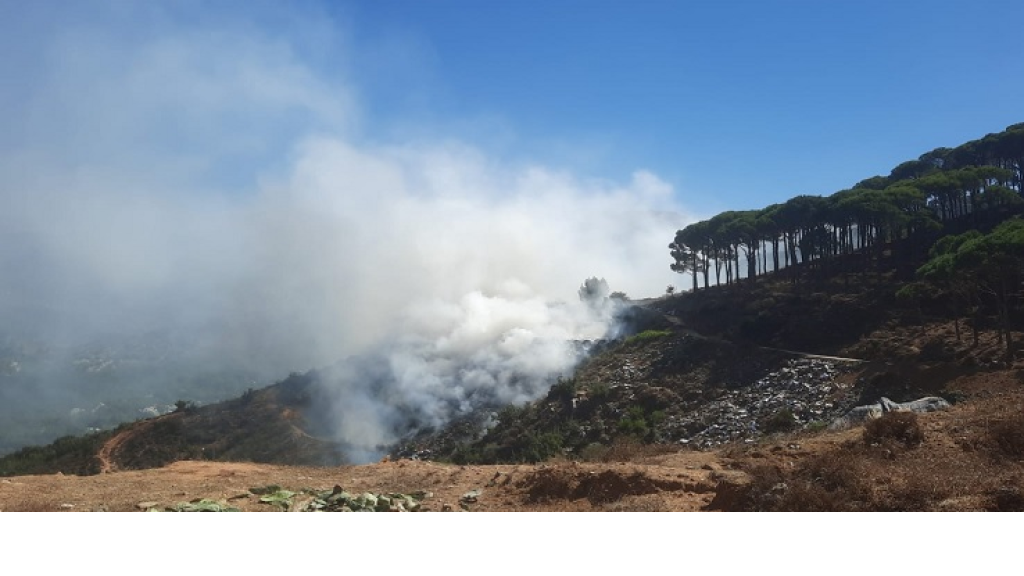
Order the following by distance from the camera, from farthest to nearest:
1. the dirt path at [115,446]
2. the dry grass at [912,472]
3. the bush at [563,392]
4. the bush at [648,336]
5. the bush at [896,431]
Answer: the bush at [648,336] < the bush at [563,392] < the dirt path at [115,446] < the bush at [896,431] < the dry grass at [912,472]

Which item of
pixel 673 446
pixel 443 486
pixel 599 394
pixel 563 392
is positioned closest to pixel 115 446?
pixel 563 392

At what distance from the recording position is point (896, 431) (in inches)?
464

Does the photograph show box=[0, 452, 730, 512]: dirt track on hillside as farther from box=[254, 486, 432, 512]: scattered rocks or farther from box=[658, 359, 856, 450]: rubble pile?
box=[658, 359, 856, 450]: rubble pile

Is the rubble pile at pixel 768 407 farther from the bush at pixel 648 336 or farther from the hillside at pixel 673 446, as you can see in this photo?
the bush at pixel 648 336

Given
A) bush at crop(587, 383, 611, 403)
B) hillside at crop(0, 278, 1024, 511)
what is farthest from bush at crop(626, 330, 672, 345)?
bush at crop(587, 383, 611, 403)

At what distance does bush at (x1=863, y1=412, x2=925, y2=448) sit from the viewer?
11.5m

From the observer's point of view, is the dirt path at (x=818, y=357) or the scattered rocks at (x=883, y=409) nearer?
the scattered rocks at (x=883, y=409)

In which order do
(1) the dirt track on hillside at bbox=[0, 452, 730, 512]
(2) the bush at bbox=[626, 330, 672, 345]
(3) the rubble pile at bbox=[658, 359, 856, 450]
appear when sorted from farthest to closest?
(2) the bush at bbox=[626, 330, 672, 345] < (3) the rubble pile at bbox=[658, 359, 856, 450] < (1) the dirt track on hillside at bbox=[0, 452, 730, 512]

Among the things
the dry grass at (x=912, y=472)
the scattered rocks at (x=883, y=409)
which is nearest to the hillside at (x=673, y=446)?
the dry grass at (x=912, y=472)

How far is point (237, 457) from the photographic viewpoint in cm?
3391

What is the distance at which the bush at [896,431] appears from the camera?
11.5m
